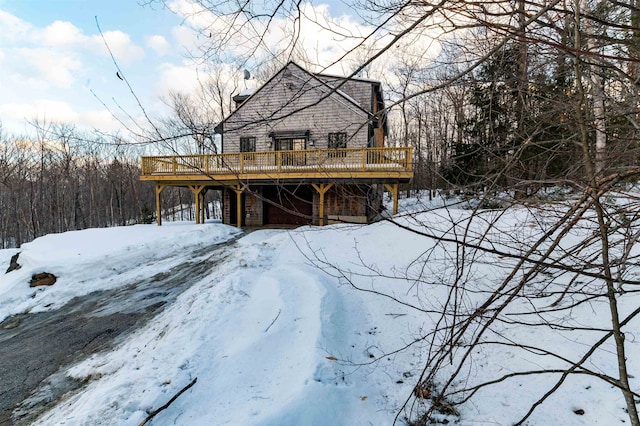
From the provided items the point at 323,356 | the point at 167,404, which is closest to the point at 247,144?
the point at 323,356

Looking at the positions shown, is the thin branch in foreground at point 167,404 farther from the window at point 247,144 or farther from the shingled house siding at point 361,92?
the shingled house siding at point 361,92

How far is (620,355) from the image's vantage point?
43.5 inches

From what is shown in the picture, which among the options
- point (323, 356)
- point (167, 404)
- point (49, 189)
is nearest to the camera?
point (167, 404)

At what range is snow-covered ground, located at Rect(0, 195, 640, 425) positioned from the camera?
8.47 ft

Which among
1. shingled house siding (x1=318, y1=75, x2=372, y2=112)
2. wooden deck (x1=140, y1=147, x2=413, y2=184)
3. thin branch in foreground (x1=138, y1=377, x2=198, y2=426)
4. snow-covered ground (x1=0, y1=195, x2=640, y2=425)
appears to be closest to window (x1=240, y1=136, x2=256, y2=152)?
wooden deck (x1=140, y1=147, x2=413, y2=184)

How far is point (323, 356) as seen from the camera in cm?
346

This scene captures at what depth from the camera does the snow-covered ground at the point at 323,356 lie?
258 cm

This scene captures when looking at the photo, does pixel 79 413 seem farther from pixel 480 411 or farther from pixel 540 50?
pixel 540 50

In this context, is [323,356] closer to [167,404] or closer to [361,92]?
[167,404]

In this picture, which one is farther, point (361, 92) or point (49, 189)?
point (49, 189)

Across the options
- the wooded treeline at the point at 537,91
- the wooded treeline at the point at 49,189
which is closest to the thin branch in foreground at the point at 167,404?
the wooded treeline at the point at 537,91

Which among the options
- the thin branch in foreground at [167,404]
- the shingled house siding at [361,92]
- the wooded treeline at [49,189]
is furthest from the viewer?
the wooded treeline at [49,189]

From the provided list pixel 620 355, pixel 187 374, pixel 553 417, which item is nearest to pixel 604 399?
pixel 553 417

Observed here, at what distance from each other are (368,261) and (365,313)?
203cm
